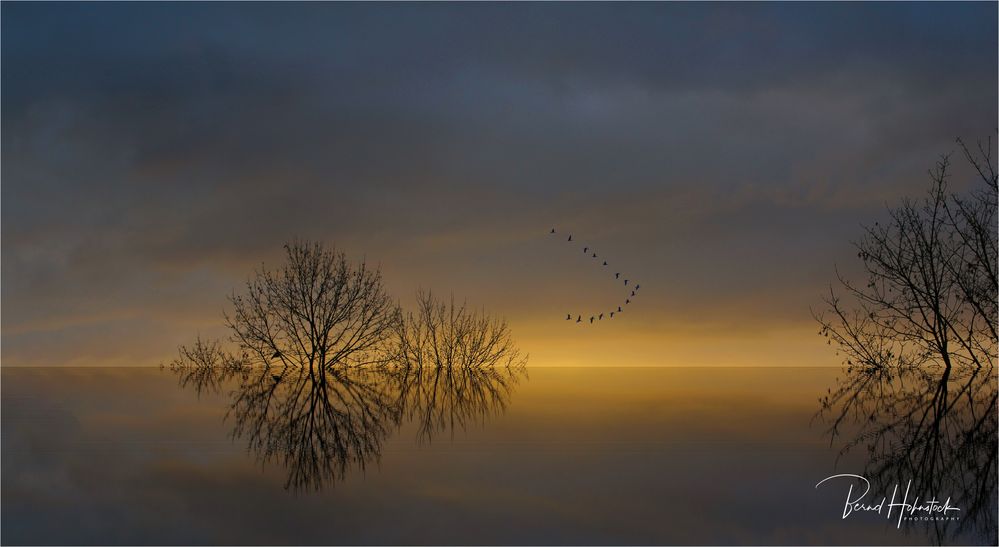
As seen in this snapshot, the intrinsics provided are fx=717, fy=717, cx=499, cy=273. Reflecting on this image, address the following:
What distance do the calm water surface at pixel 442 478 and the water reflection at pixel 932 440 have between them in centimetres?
7

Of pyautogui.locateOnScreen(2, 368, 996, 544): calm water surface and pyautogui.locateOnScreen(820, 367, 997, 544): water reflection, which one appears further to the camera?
pyautogui.locateOnScreen(820, 367, 997, 544): water reflection

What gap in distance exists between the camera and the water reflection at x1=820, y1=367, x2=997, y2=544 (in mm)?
5844

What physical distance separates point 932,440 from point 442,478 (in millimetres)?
6158

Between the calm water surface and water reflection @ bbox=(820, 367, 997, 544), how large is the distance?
0.24ft

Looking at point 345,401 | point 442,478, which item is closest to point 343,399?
point 345,401

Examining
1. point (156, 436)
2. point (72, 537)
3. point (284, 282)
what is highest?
point (284, 282)

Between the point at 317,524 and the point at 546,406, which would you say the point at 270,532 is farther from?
the point at 546,406

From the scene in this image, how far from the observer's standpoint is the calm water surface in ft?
18.0

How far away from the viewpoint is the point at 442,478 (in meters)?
7.25

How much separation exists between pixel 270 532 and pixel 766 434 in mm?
7209

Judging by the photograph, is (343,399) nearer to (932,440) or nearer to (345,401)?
(345,401)

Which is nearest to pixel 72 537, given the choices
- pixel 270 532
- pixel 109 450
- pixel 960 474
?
pixel 270 532

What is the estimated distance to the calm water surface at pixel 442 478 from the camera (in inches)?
216

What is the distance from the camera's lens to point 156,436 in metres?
10.4
